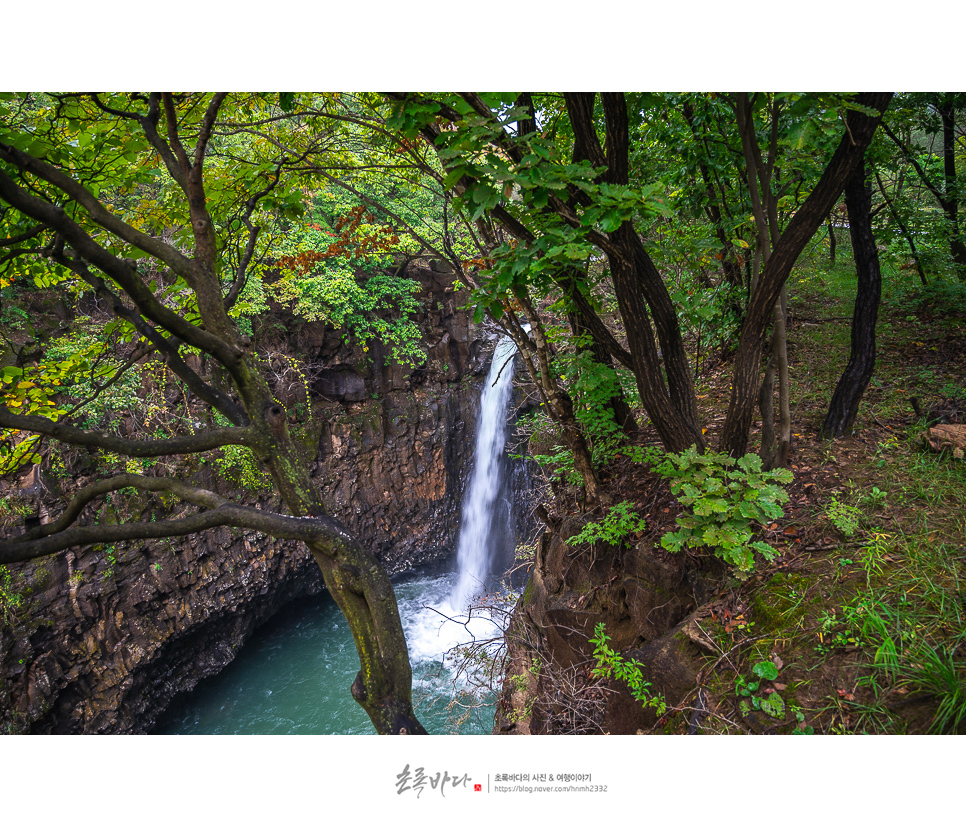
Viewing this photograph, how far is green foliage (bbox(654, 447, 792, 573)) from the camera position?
2.16 metres

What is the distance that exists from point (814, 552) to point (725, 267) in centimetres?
322

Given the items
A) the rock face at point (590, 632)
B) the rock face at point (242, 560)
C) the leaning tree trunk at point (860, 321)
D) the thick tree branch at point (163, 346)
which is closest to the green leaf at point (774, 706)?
the rock face at point (590, 632)

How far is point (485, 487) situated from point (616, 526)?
22.6ft

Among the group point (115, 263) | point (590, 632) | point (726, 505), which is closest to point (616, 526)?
point (590, 632)

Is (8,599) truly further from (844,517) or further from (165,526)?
(844,517)

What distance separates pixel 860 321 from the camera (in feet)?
11.1

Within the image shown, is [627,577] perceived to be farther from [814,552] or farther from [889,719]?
[889,719]

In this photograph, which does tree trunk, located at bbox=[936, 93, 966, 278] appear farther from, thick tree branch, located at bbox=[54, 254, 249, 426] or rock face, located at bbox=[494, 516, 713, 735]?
thick tree branch, located at bbox=[54, 254, 249, 426]

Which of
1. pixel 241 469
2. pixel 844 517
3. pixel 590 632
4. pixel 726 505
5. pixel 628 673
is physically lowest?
pixel 241 469

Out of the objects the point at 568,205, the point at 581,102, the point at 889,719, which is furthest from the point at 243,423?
the point at 889,719

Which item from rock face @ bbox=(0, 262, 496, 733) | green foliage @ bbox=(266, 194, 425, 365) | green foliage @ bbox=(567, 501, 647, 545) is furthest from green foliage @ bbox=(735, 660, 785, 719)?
rock face @ bbox=(0, 262, 496, 733)

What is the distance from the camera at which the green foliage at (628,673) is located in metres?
2.51

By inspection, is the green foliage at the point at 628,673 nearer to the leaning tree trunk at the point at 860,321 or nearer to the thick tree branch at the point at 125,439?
the leaning tree trunk at the point at 860,321

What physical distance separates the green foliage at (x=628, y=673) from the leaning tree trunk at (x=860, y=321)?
7.05 feet
